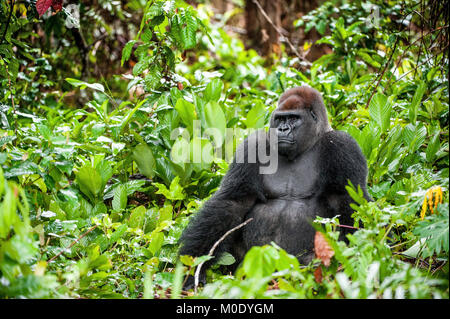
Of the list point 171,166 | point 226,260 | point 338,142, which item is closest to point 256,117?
point 171,166

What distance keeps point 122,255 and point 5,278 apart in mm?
1473

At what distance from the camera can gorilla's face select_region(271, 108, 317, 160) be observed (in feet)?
12.5

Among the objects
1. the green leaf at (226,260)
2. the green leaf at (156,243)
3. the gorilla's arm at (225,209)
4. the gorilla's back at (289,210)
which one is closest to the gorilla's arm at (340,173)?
the gorilla's back at (289,210)

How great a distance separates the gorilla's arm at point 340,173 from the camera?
11.9 ft

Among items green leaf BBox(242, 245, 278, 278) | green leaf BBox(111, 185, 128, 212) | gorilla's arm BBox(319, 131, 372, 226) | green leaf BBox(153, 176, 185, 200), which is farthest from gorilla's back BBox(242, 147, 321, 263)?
green leaf BBox(242, 245, 278, 278)

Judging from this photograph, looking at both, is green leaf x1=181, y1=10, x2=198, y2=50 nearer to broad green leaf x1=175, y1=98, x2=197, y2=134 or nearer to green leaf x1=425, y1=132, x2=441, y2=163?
broad green leaf x1=175, y1=98, x2=197, y2=134

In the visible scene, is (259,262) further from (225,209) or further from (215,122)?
(215,122)

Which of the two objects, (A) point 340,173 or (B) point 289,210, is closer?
(A) point 340,173

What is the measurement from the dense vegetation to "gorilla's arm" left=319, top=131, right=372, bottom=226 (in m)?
0.13

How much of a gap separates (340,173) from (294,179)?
0.37 metres

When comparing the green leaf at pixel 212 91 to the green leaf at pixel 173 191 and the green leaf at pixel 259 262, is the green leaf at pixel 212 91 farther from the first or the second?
the green leaf at pixel 259 262

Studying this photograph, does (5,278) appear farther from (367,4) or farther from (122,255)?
(367,4)

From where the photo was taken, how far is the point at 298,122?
12.7 feet

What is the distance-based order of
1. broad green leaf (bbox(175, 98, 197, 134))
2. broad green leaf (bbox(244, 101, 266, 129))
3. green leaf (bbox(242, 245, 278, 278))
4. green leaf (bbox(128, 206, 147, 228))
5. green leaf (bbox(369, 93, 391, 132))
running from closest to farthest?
1. green leaf (bbox(242, 245, 278, 278))
2. green leaf (bbox(128, 206, 147, 228))
3. green leaf (bbox(369, 93, 391, 132))
4. broad green leaf (bbox(175, 98, 197, 134))
5. broad green leaf (bbox(244, 101, 266, 129))
